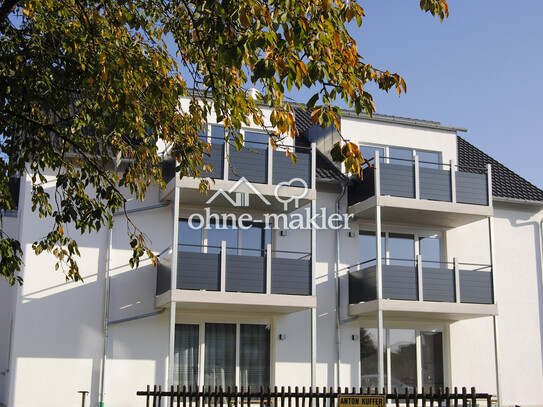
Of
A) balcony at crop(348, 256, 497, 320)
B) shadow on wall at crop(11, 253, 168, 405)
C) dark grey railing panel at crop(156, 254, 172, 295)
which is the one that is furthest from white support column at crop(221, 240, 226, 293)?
balcony at crop(348, 256, 497, 320)

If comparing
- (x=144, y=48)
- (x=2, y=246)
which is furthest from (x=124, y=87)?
(x=2, y=246)

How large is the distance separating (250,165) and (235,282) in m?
2.92

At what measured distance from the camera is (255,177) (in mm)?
18609

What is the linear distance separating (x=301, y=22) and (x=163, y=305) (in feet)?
38.3

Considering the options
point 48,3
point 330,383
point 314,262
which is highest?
point 48,3

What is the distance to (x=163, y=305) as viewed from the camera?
1747 centimetres

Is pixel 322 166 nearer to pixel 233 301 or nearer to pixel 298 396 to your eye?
pixel 233 301

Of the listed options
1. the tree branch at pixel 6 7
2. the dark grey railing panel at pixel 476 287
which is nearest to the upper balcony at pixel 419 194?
the dark grey railing panel at pixel 476 287

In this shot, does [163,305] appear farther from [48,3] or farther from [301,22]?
[301,22]

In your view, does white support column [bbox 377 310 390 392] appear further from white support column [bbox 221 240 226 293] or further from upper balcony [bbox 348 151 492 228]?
white support column [bbox 221 240 226 293]

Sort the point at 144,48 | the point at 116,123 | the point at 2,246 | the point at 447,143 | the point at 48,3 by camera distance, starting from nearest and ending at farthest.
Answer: the point at 48,3 → the point at 116,123 → the point at 144,48 → the point at 2,246 → the point at 447,143

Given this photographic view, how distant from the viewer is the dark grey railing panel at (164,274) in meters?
17.4

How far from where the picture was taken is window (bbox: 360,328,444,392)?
19.9 m

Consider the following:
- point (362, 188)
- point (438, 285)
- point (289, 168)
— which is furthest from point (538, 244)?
point (289, 168)
